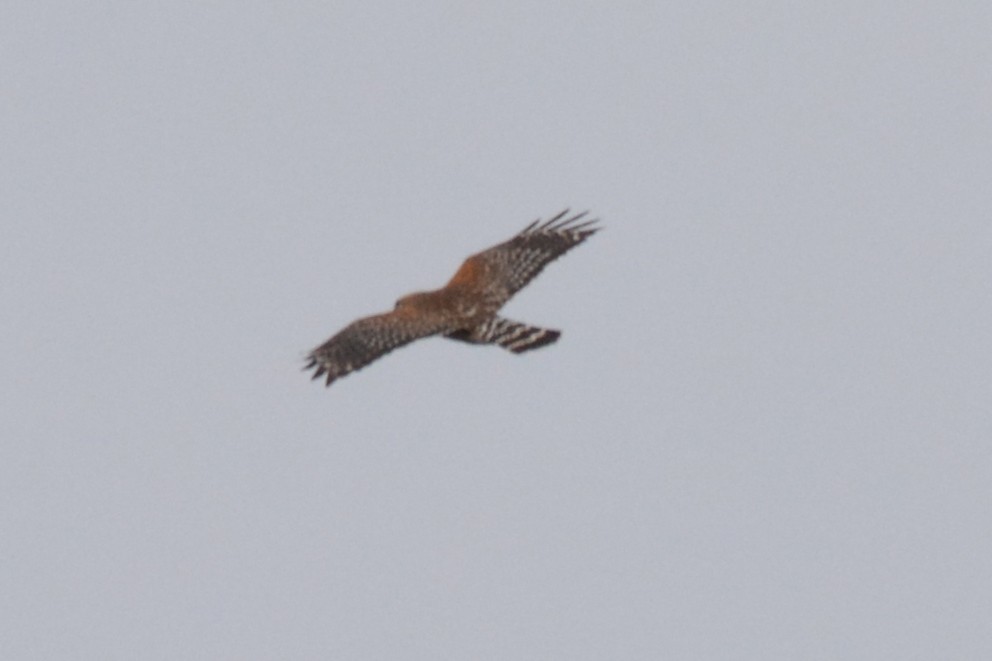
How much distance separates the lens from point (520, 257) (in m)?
31.8

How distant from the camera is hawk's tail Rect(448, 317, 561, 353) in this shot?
2978 centimetres

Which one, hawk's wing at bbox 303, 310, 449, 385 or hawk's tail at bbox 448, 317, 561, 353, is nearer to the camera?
hawk's wing at bbox 303, 310, 449, 385

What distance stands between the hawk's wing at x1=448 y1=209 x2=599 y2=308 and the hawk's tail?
0.64 m

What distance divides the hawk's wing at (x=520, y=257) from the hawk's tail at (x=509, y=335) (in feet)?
2.09

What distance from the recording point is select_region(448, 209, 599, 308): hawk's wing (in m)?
31.2

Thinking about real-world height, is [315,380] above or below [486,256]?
below

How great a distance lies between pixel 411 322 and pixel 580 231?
3.37 m

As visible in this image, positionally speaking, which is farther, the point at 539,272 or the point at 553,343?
the point at 539,272

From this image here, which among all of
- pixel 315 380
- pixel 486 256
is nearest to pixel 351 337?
pixel 315 380

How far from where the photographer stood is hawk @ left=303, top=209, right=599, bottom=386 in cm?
2914

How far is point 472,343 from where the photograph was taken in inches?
1190

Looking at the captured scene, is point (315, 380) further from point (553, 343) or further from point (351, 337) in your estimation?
point (553, 343)

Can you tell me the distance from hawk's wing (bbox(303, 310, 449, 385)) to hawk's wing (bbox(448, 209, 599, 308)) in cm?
130

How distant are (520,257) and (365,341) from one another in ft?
10.3
